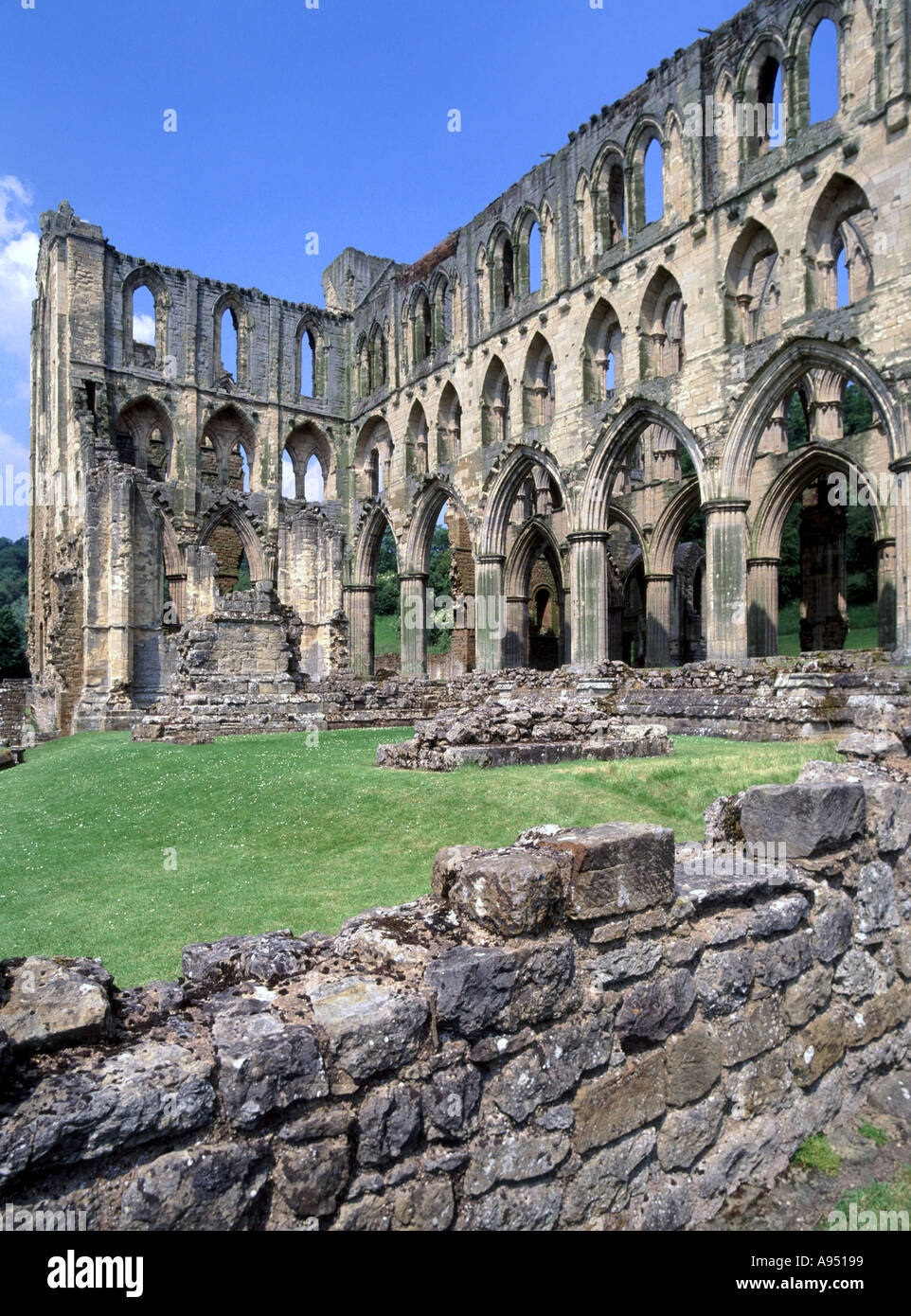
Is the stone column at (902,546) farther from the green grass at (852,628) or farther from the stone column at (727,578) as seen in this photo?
the green grass at (852,628)

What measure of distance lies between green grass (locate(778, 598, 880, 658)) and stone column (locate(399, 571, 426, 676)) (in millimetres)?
14308

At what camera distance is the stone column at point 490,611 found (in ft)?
85.4

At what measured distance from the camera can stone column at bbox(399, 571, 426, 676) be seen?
29484 millimetres

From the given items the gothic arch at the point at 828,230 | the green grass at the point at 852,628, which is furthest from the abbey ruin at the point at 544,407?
the green grass at the point at 852,628

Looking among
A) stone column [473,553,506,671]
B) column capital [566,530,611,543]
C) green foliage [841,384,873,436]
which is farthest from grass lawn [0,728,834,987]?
green foliage [841,384,873,436]

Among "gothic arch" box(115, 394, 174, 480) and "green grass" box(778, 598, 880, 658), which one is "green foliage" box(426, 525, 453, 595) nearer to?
"green grass" box(778, 598, 880, 658)

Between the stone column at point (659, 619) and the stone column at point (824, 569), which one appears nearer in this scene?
the stone column at point (824, 569)

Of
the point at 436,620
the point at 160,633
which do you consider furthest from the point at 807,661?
Answer: the point at 436,620

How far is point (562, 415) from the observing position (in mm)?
23156

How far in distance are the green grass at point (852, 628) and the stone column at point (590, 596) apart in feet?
44.1

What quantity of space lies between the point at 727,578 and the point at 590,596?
4.30 meters

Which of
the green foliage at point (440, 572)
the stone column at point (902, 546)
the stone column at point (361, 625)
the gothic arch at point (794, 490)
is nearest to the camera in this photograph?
the stone column at point (902, 546)

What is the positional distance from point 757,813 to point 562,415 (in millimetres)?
20397

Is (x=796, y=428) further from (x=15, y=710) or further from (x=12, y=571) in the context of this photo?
(x=12, y=571)
